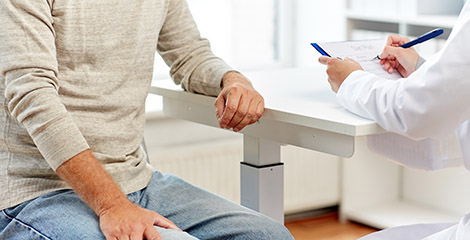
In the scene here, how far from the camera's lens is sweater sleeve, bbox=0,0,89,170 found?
1327mm

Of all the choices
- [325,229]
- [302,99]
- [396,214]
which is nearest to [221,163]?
[325,229]

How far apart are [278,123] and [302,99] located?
0.28 ft

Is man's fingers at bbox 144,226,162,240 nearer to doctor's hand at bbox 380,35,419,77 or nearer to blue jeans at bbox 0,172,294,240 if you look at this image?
blue jeans at bbox 0,172,294,240

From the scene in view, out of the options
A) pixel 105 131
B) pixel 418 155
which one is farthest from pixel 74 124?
pixel 418 155

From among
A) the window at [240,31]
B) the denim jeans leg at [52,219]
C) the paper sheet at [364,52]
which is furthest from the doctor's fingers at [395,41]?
the window at [240,31]

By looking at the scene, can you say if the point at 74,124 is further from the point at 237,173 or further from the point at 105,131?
the point at 237,173

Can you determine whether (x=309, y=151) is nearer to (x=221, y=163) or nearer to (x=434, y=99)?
(x=221, y=163)

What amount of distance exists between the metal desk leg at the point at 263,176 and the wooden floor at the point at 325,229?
1.32 m

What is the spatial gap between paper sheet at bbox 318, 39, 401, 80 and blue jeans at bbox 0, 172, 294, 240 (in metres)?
0.35

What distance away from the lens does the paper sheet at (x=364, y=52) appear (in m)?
1.46

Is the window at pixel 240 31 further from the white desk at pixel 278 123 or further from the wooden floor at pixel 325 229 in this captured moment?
the white desk at pixel 278 123

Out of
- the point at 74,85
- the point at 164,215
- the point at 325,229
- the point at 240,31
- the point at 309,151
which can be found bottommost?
the point at 325,229

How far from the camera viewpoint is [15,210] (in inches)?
54.8

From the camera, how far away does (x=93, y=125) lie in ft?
4.84
